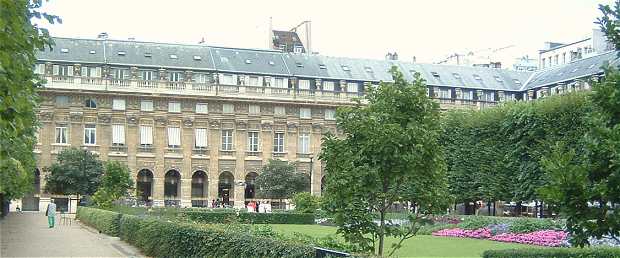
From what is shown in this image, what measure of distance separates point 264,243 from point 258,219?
122 feet

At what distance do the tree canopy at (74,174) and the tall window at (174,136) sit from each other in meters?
8.13

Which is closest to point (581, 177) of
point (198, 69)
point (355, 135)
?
point (355, 135)

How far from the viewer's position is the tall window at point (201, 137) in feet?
261

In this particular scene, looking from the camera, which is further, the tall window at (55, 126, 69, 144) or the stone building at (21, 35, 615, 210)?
the tall window at (55, 126, 69, 144)

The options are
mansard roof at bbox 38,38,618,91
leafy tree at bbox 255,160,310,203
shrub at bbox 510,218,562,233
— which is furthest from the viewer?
mansard roof at bbox 38,38,618,91

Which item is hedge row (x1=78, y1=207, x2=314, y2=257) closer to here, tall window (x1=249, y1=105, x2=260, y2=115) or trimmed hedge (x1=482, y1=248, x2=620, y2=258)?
trimmed hedge (x1=482, y1=248, x2=620, y2=258)

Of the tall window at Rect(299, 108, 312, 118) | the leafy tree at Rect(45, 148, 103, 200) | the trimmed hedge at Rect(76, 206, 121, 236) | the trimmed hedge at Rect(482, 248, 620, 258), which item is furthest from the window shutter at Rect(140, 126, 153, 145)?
the trimmed hedge at Rect(482, 248, 620, 258)

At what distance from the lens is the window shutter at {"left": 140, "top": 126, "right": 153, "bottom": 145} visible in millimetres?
78062

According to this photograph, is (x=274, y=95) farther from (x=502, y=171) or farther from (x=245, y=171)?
(x=502, y=171)

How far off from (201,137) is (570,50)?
4366 cm

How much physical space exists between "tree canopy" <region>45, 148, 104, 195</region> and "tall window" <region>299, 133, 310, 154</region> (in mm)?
19343

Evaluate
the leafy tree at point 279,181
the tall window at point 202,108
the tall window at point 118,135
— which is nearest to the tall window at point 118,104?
the tall window at point 118,135

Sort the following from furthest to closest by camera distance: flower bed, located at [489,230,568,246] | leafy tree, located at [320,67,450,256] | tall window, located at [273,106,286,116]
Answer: tall window, located at [273,106,286,116], flower bed, located at [489,230,568,246], leafy tree, located at [320,67,450,256]

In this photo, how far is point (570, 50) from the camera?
96.9 m
